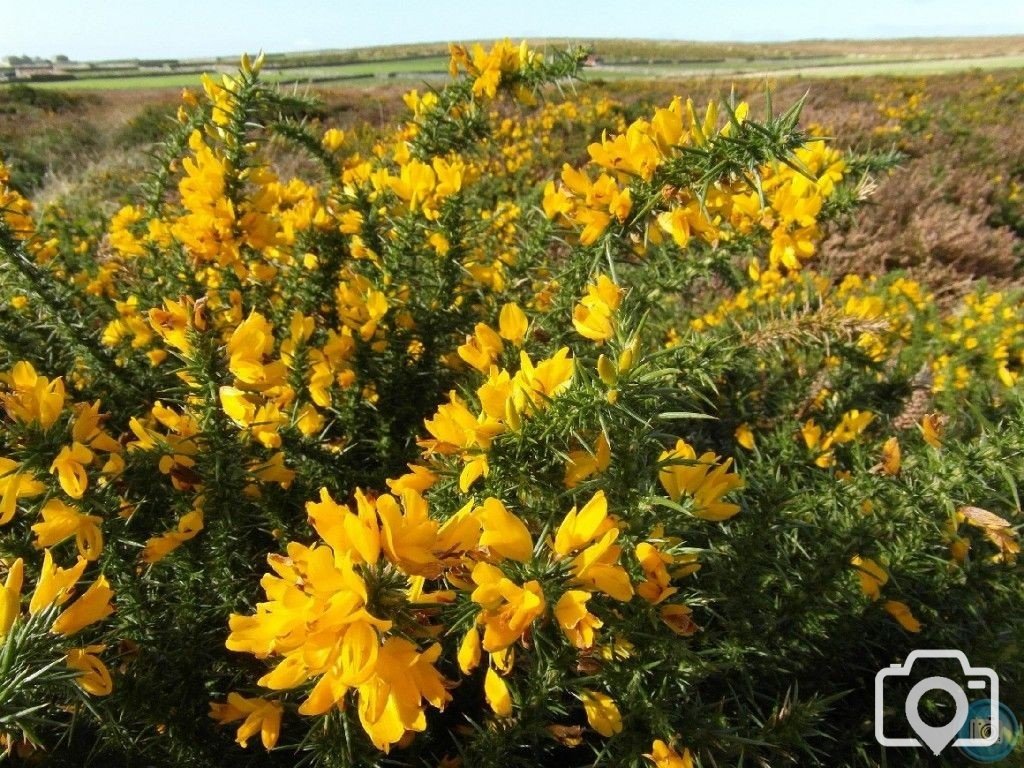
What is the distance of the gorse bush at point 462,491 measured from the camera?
721 mm

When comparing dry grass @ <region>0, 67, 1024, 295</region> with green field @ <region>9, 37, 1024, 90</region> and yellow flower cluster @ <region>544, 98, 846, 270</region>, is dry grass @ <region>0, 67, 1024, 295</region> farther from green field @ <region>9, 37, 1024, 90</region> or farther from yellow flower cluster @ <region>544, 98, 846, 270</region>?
green field @ <region>9, 37, 1024, 90</region>

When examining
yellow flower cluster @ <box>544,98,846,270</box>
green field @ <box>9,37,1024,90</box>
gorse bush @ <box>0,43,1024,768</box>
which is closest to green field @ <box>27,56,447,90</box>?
green field @ <box>9,37,1024,90</box>

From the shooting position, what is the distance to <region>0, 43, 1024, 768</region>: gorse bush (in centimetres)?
72

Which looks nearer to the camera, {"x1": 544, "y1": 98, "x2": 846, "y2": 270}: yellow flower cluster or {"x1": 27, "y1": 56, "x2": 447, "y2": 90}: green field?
{"x1": 544, "y1": 98, "x2": 846, "y2": 270}: yellow flower cluster

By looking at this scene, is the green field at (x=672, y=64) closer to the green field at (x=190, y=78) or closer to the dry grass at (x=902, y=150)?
the green field at (x=190, y=78)

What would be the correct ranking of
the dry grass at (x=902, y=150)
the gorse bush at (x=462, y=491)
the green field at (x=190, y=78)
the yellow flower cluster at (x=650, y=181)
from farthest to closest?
the green field at (x=190, y=78) → the dry grass at (x=902, y=150) → the yellow flower cluster at (x=650, y=181) → the gorse bush at (x=462, y=491)

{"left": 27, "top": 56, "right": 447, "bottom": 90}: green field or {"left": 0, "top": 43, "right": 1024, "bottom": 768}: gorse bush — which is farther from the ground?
{"left": 27, "top": 56, "right": 447, "bottom": 90}: green field

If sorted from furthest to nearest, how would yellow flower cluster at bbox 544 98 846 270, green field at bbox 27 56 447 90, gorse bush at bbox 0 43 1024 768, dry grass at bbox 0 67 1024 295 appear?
green field at bbox 27 56 447 90
dry grass at bbox 0 67 1024 295
yellow flower cluster at bbox 544 98 846 270
gorse bush at bbox 0 43 1024 768

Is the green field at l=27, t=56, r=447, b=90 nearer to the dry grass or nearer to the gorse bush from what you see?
the dry grass

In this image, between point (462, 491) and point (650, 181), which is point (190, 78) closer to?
point (650, 181)

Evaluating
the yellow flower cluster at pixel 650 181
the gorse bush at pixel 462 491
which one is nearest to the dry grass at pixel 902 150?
the yellow flower cluster at pixel 650 181

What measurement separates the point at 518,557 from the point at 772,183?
1309mm

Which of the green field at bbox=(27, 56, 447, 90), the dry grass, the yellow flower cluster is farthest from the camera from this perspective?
the green field at bbox=(27, 56, 447, 90)

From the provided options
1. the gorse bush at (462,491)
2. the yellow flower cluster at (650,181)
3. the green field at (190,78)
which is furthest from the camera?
the green field at (190,78)
